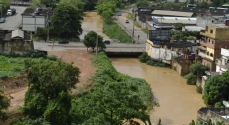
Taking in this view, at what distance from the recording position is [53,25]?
51.2 metres

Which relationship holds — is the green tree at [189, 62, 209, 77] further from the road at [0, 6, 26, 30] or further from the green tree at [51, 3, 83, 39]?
the road at [0, 6, 26, 30]

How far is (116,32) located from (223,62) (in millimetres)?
23623

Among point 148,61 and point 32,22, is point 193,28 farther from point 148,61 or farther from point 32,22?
point 32,22

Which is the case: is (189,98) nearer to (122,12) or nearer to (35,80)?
(35,80)

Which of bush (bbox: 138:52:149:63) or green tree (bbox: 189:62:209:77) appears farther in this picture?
bush (bbox: 138:52:149:63)

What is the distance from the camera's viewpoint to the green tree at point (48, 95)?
21375mm

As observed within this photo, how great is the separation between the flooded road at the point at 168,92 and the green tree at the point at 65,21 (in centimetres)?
778

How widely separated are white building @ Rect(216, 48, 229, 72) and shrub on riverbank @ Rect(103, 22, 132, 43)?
18.2m

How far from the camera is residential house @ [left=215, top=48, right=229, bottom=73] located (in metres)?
34.0

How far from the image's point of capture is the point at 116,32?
56625 mm

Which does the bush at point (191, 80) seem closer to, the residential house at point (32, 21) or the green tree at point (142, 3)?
the residential house at point (32, 21)

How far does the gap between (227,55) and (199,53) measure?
4.35m

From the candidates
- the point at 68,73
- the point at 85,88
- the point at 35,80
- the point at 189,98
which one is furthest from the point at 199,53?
the point at 35,80

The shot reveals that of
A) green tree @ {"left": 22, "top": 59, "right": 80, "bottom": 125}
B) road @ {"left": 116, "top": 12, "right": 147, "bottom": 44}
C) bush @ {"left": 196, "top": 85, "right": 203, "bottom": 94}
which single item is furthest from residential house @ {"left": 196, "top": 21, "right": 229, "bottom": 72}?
green tree @ {"left": 22, "top": 59, "right": 80, "bottom": 125}
